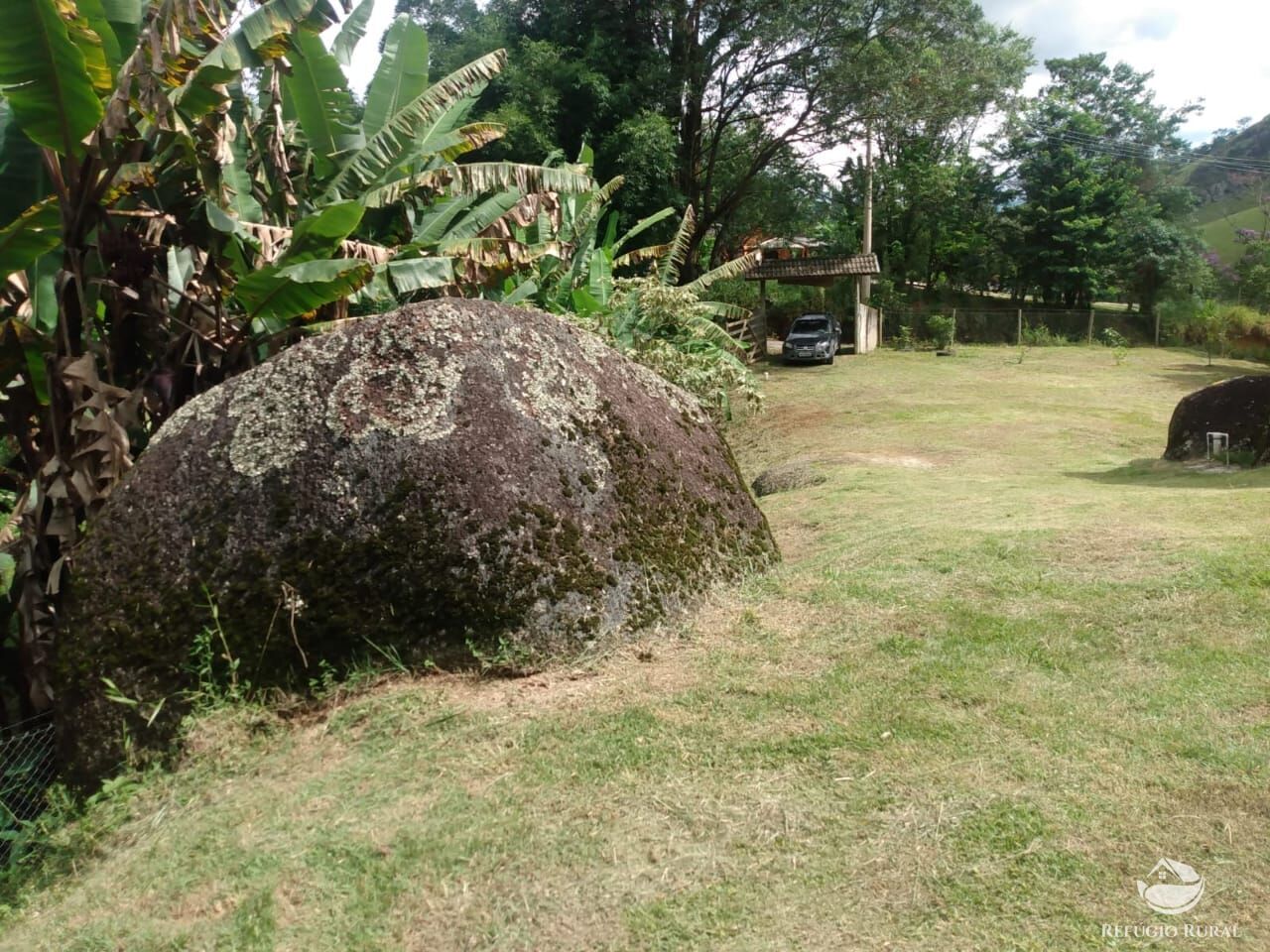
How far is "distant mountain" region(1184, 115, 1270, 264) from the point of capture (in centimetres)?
4269

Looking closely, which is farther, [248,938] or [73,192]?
[73,192]

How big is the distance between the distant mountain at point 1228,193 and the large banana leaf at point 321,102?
1683 inches

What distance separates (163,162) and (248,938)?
5.88m

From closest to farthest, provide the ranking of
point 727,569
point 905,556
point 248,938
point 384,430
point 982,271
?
1. point 248,938
2. point 384,430
3. point 727,569
4. point 905,556
5. point 982,271

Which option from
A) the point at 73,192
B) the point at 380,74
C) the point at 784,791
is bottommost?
the point at 784,791

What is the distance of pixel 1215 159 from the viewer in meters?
41.9

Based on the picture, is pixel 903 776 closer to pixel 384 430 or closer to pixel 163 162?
pixel 384 430

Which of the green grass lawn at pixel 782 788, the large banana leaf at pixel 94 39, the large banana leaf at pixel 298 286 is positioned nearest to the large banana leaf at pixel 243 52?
the large banana leaf at pixel 94 39

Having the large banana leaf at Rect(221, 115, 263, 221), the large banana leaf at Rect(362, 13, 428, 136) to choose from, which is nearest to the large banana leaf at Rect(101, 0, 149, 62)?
the large banana leaf at Rect(221, 115, 263, 221)

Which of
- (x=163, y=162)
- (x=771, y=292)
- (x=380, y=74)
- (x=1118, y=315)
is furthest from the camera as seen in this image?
(x=771, y=292)

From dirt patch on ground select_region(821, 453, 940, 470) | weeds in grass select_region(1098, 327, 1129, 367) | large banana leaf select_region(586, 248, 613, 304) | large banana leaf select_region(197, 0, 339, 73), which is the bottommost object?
dirt patch on ground select_region(821, 453, 940, 470)

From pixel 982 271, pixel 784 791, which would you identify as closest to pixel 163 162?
pixel 784 791

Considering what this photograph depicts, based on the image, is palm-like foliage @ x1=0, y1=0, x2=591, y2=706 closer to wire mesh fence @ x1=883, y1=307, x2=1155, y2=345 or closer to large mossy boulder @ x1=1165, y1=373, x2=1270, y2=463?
large mossy boulder @ x1=1165, y1=373, x2=1270, y2=463

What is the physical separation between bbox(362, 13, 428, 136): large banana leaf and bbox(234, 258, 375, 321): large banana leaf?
155 inches
